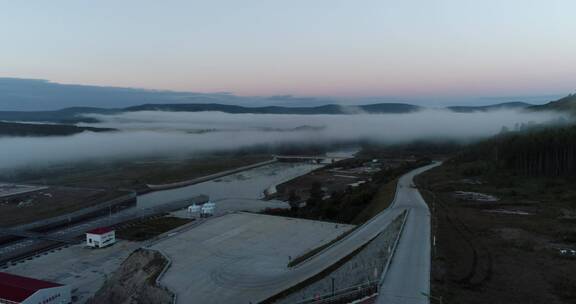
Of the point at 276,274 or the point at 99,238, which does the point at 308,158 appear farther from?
the point at 276,274

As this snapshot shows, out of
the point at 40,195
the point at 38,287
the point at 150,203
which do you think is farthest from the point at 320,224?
the point at 40,195

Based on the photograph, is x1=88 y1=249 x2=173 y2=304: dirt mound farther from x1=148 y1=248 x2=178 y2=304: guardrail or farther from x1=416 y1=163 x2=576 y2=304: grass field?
x1=416 y1=163 x2=576 y2=304: grass field

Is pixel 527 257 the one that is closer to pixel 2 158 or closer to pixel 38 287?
pixel 38 287

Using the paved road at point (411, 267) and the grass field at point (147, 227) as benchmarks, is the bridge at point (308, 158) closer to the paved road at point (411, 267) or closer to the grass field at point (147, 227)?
the grass field at point (147, 227)

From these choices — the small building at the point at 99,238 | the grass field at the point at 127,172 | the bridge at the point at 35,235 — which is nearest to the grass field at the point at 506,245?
the small building at the point at 99,238

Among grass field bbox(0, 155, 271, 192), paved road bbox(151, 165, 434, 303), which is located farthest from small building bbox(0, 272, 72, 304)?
grass field bbox(0, 155, 271, 192)

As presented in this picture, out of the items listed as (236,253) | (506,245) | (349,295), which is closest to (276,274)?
(349,295)
